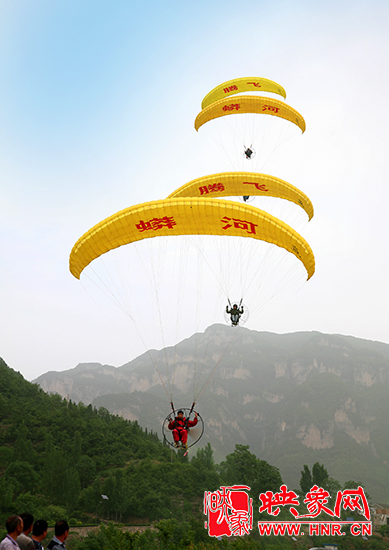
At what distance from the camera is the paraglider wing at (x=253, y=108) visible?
84.6 ft

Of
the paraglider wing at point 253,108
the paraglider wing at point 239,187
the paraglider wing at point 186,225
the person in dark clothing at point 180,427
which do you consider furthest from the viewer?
the paraglider wing at point 253,108

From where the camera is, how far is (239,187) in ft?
68.7

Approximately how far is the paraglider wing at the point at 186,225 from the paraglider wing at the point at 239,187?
6.01 m

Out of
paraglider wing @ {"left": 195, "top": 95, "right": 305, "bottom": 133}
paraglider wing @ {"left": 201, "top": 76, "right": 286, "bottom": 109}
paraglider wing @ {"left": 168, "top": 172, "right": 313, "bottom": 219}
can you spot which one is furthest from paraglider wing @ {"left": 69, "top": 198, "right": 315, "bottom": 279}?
paraglider wing @ {"left": 201, "top": 76, "right": 286, "bottom": 109}

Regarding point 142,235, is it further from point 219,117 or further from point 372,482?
point 372,482

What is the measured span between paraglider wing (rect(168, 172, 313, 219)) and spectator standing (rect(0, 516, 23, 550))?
54.7 feet

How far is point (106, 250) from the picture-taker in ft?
49.5

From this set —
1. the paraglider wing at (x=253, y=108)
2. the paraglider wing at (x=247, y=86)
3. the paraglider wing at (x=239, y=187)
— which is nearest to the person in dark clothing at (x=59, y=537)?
the paraglider wing at (x=239, y=187)

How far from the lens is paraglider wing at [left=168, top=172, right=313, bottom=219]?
66.7 feet

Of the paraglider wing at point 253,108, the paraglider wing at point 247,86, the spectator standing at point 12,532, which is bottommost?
the spectator standing at point 12,532

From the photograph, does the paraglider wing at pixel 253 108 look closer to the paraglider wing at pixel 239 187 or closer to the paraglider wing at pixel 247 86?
the paraglider wing at pixel 247 86

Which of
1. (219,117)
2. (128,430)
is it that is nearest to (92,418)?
(128,430)

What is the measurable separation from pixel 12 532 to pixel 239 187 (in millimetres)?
18505

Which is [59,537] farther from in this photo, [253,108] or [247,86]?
[247,86]
